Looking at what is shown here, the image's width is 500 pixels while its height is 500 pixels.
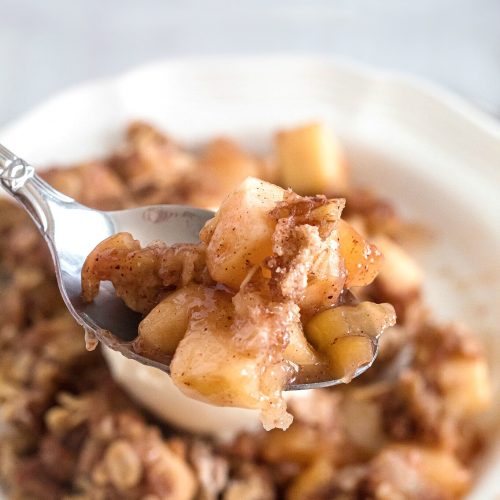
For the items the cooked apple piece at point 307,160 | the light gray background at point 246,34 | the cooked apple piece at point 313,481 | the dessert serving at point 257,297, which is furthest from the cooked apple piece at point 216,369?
the light gray background at point 246,34

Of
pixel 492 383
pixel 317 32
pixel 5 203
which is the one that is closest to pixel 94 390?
pixel 5 203

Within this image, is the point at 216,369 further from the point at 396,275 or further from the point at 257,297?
the point at 396,275

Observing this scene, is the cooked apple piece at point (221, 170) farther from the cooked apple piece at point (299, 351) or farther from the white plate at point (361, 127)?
the cooked apple piece at point (299, 351)

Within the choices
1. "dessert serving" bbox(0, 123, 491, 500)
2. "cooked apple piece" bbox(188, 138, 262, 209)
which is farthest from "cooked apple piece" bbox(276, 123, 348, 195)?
"cooked apple piece" bbox(188, 138, 262, 209)

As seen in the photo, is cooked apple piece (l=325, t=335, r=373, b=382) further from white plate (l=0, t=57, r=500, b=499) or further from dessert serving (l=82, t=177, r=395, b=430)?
white plate (l=0, t=57, r=500, b=499)

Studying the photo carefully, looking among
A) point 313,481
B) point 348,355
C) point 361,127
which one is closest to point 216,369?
point 348,355

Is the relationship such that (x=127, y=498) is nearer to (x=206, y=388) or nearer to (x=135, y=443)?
(x=135, y=443)
